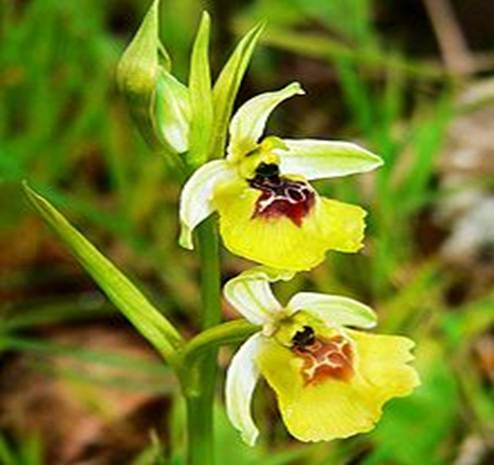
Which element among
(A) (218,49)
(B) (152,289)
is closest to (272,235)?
(B) (152,289)

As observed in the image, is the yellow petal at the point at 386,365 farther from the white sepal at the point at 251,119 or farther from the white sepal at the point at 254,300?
the white sepal at the point at 251,119

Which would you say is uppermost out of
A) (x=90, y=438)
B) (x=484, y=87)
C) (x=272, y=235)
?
(x=272, y=235)

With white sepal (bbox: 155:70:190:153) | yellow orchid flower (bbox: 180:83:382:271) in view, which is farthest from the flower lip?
white sepal (bbox: 155:70:190:153)

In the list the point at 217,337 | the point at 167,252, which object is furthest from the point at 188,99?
the point at 167,252

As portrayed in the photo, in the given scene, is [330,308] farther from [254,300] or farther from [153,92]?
[153,92]

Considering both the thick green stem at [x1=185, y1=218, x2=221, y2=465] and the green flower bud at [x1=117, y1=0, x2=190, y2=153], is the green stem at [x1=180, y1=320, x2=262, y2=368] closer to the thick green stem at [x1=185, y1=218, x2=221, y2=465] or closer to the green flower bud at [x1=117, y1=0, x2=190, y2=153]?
the thick green stem at [x1=185, y1=218, x2=221, y2=465]

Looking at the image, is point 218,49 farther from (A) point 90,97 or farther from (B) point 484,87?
(A) point 90,97

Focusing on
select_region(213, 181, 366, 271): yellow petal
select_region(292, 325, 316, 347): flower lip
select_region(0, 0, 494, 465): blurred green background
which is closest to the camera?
select_region(213, 181, 366, 271): yellow petal
